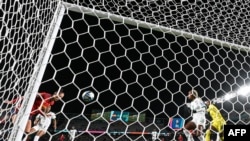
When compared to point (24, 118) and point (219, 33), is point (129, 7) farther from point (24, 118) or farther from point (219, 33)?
point (24, 118)

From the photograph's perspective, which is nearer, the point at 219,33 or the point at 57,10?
the point at 57,10

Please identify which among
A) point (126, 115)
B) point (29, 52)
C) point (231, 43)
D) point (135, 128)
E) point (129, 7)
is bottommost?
point (135, 128)

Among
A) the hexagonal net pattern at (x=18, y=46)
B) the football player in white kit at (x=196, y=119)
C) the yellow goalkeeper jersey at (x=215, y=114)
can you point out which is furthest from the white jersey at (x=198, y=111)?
the hexagonal net pattern at (x=18, y=46)

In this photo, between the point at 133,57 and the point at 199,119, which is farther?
the point at 133,57

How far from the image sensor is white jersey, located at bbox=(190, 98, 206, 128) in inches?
99.2

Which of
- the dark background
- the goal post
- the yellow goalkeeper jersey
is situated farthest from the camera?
the yellow goalkeeper jersey

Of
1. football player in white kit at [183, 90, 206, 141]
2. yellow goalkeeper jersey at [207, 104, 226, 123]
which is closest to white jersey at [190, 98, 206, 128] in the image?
football player in white kit at [183, 90, 206, 141]

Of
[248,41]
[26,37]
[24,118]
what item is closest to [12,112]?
[24,118]

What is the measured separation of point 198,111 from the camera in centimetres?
262

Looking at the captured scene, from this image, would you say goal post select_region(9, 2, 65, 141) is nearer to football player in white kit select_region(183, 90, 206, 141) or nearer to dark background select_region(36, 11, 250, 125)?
dark background select_region(36, 11, 250, 125)

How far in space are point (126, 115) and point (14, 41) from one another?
30.0 feet

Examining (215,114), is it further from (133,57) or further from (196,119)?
(133,57)

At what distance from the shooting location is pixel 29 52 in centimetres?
108

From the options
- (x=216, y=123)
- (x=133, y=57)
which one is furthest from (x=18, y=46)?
(x=133, y=57)
